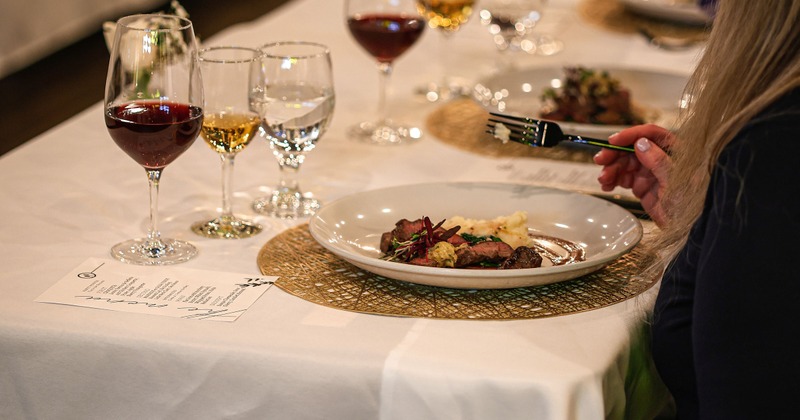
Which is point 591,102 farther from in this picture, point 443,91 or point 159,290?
point 159,290

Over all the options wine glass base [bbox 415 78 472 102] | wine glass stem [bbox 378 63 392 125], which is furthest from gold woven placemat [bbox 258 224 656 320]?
wine glass base [bbox 415 78 472 102]

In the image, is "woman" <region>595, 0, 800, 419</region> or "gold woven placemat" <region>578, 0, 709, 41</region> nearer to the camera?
"woman" <region>595, 0, 800, 419</region>

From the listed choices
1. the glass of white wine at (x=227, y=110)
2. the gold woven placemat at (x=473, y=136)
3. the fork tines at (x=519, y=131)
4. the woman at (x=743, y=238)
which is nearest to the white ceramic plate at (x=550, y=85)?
the gold woven placemat at (x=473, y=136)

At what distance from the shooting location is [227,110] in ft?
4.31

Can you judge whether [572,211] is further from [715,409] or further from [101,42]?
[101,42]

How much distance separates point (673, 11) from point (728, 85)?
1720 millimetres

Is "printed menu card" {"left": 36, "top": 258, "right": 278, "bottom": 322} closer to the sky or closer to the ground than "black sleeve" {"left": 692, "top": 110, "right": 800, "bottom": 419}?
closer to the ground

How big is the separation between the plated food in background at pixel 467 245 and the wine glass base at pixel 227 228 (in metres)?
0.21

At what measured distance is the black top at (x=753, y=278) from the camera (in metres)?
0.90

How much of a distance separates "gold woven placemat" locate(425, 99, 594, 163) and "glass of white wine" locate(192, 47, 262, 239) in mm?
526

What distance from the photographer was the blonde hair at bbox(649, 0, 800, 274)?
0.95 meters

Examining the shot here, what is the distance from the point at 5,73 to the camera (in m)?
4.55

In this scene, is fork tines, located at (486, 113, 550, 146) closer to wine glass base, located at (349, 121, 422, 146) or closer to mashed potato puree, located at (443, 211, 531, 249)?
mashed potato puree, located at (443, 211, 531, 249)

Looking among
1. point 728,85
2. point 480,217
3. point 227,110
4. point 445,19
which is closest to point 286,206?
point 227,110
